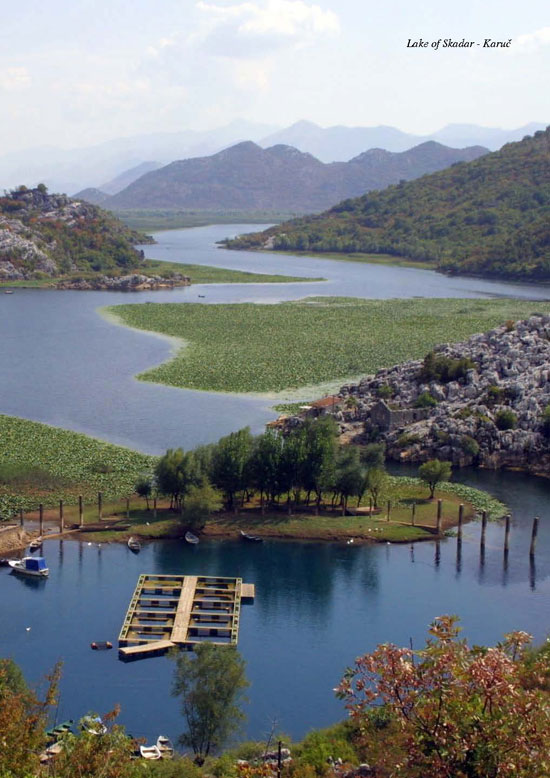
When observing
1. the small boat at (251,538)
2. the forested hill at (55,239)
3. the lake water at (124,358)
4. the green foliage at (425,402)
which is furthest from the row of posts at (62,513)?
the forested hill at (55,239)

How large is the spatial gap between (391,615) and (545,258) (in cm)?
9544

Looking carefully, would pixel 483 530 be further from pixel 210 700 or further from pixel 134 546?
pixel 210 700

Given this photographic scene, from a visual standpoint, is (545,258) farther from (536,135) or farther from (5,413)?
(5,413)

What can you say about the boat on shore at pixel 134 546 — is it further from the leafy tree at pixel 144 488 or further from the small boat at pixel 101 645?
the small boat at pixel 101 645

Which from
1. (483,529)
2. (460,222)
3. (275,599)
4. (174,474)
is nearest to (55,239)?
(460,222)

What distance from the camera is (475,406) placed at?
46719 millimetres

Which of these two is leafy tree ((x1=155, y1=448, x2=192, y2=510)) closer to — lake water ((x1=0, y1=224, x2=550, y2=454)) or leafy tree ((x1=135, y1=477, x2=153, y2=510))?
leafy tree ((x1=135, y1=477, x2=153, y2=510))

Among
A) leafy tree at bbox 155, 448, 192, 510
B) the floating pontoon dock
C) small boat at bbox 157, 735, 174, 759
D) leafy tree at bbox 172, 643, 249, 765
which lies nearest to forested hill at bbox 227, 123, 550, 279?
leafy tree at bbox 155, 448, 192, 510

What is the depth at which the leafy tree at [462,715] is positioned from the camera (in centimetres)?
1205

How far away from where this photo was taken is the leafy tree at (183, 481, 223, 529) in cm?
3509

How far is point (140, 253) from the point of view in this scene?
446 feet

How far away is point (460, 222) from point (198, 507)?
393 ft

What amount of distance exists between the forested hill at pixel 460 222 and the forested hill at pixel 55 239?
121 ft

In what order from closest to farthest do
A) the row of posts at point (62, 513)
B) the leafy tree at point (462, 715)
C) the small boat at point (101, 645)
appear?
the leafy tree at point (462, 715)
the small boat at point (101, 645)
the row of posts at point (62, 513)
